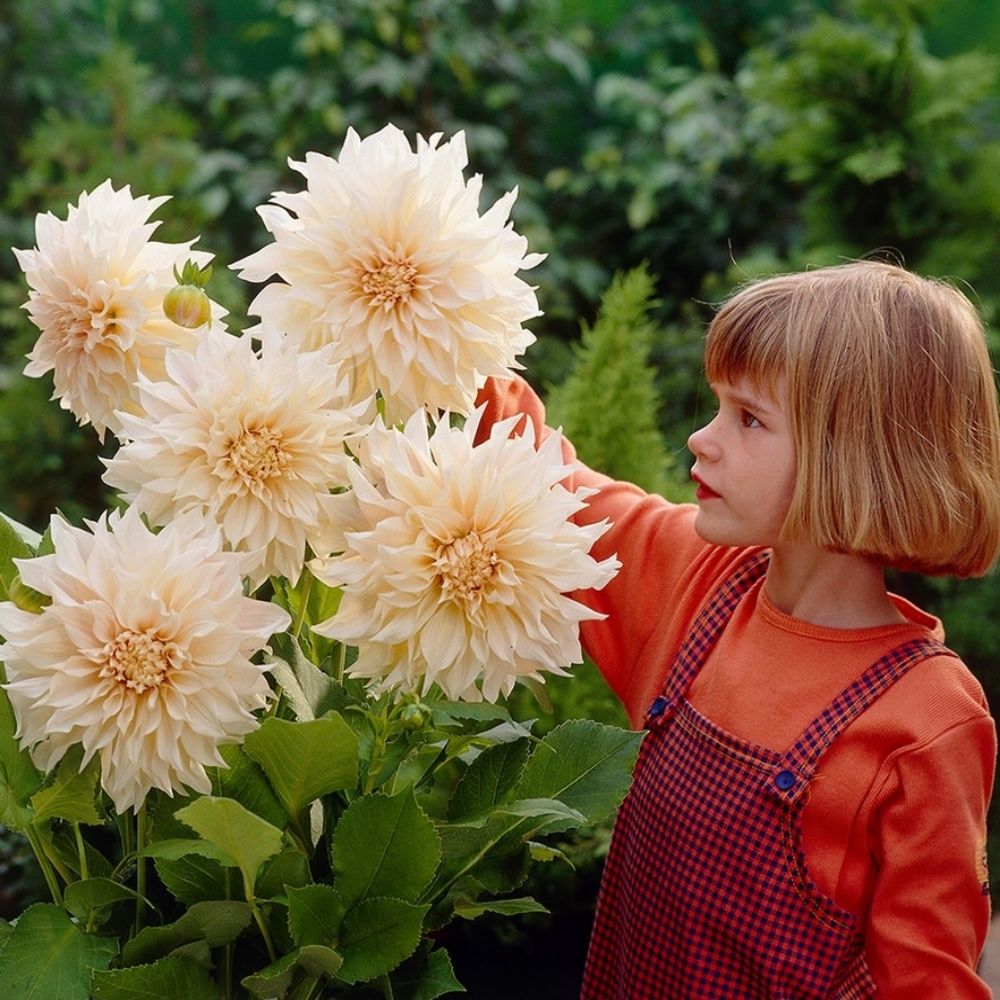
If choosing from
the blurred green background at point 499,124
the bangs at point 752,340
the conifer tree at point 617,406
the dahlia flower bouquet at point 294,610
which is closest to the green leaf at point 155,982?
the dahlia flower bouquet at point 294,610

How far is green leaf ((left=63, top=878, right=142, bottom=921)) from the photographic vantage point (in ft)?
2.39

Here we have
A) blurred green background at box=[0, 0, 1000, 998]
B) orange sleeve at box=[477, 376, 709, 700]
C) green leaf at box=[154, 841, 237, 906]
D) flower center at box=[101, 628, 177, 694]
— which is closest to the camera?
flower center at box=[101, 628, 177, 694]

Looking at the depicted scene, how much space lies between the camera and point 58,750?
0.66m

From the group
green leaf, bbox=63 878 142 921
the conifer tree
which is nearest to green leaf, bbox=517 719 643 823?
green leaf, bbox=63 878 142 921

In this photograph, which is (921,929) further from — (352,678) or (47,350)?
(47,350)

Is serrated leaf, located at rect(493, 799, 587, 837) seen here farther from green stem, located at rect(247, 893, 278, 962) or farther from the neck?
the neck

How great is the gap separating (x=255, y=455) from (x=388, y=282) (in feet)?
0.38

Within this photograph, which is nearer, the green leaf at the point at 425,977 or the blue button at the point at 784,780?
the green leaf at the point at 425,977

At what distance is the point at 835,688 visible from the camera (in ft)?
3.44

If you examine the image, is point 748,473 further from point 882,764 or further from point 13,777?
point 13,777

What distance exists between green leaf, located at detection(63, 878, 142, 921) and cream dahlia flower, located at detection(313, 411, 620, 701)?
186 millimetres

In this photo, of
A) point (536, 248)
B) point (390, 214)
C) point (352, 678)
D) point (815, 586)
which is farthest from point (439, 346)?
point (536, 248)

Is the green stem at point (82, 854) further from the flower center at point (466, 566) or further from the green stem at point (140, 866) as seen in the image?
the flower center at point (466, 566)

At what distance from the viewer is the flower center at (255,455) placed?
671 millimetres
